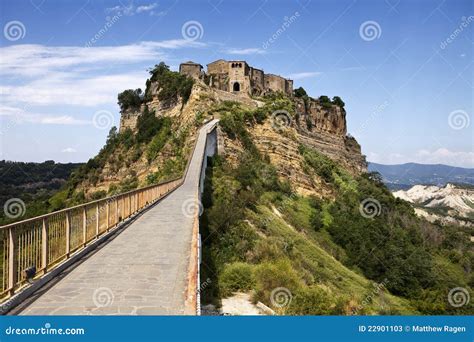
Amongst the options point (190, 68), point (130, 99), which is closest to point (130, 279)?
point (130, 99)

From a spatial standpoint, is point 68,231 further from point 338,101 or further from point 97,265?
point 338,101

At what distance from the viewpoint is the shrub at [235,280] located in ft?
33.8

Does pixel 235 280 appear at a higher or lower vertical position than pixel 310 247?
higher

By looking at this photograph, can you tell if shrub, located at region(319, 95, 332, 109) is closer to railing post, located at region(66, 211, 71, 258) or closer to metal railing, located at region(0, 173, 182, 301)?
metal railing, located at region(0, 173, 182, 301)

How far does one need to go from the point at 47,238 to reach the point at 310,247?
14639 millimetres

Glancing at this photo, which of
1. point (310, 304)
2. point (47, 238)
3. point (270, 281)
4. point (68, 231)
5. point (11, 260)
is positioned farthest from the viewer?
point (270, 281)

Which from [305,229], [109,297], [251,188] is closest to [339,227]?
[305,229]

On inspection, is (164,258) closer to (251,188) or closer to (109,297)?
(109,297)

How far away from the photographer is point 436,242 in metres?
47.8

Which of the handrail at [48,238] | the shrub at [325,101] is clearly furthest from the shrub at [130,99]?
the handrail at [48,238]

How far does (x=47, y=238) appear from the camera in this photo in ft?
24.6

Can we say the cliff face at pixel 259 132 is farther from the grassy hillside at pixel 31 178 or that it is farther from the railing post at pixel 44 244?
the grassy hillside at pixel 31 178

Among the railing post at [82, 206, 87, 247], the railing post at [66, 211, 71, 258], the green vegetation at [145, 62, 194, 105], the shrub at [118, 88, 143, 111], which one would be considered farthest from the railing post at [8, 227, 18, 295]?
the shrub at [118, 88, 143, 111]

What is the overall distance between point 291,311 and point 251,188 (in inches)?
661
